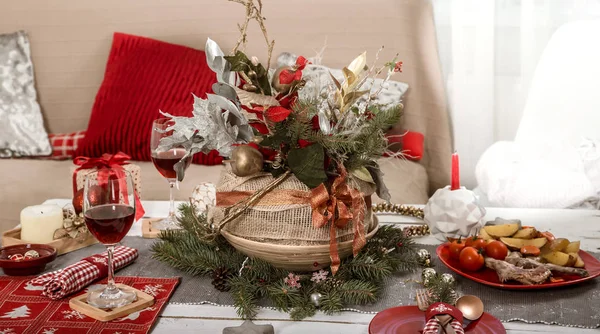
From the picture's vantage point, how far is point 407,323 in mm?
905

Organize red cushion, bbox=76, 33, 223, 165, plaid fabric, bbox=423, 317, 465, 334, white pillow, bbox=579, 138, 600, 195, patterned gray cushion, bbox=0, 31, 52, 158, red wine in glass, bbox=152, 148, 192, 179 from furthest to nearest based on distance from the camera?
patterned gray cushion, bbox=0, 31, 52, 158, red cushion, bbox=76, 33, 223, 165, white pillow, bbox=579, 138, 600, 195, red wine in glass, bbox=152, 148, 192, 179, plaid fabric, bbox=423, 317, 465, 334

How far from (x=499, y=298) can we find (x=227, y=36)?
1.85 m

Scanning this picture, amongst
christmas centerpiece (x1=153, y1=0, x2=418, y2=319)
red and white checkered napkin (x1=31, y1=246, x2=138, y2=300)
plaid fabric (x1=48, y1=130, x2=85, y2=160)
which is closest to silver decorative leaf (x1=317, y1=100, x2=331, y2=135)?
christmas centerpiece (x1=153, y1=0, x2=418, y2=319)

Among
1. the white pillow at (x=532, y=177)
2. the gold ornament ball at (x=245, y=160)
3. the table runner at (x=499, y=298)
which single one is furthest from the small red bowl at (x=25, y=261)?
the white pillow at (x=532, y=177)

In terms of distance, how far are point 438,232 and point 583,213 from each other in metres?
0.38

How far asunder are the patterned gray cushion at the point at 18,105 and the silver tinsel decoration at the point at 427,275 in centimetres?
194

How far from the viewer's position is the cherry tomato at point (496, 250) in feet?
3.61

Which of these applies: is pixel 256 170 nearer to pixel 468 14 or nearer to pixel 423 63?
pixel 423 63

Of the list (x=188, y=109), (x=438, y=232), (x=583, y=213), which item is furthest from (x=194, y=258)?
(x=188, y=109)

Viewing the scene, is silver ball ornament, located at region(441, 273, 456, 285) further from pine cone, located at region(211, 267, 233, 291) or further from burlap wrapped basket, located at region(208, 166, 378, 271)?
pine cone, located at region(211, 267, 233, 291)

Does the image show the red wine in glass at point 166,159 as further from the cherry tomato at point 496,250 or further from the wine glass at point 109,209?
the cherry tomato at point 496,250

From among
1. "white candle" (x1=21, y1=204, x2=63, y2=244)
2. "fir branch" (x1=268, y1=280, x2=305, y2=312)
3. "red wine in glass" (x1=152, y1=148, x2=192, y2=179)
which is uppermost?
"red wine in glass" (x1=152, y1=148, x2=192, y2=179)

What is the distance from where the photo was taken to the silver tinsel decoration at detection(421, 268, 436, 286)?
1.04 metres

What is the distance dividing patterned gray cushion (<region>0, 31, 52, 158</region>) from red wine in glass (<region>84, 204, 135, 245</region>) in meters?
1.79
